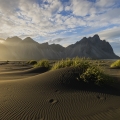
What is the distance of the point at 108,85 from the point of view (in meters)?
8.84

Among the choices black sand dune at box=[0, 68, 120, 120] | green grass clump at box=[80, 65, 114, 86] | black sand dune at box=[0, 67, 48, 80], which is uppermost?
green grass clump at box=[80, 65, 114, 86]

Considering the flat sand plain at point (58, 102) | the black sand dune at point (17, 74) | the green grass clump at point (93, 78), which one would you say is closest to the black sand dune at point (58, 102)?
the flat sand plain at point (58, 102)

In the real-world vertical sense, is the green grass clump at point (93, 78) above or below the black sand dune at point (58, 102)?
above

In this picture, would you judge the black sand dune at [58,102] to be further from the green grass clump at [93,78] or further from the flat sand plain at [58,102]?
the green grass clump at [93,78]

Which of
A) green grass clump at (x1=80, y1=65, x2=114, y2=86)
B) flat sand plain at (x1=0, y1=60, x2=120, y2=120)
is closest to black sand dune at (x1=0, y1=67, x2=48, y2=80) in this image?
flat sand plain at (x1=0, y1=60, x2=120, y2=120)

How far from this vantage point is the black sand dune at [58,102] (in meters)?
5.19

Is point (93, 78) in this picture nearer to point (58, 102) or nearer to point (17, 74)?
point (58, 102)

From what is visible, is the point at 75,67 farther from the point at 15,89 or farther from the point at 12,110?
the point at 12,110

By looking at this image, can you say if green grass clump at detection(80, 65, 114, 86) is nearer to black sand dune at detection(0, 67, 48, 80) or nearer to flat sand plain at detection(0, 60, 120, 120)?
flat sand plain at detection(0, 60, 120, 120)

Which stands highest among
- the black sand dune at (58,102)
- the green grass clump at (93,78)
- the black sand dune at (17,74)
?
the green grass clump at (93,78)

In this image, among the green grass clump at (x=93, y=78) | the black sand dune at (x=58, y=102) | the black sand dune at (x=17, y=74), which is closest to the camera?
the black sand dune at (x=58, y=102)

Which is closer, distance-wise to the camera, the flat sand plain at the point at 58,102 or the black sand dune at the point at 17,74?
the flat sand plain at the point at 58,102

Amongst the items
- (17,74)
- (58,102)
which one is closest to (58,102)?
(58,102)

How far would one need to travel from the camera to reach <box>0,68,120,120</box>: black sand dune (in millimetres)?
5188
